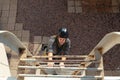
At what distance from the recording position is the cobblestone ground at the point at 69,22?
6.17m

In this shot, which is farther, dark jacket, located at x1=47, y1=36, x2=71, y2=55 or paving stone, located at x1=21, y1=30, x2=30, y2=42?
paving stone, located at x1=21, y1=30, x2=30, y2=42

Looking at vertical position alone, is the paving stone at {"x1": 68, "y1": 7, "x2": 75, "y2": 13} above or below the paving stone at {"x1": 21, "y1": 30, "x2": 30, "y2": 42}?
above

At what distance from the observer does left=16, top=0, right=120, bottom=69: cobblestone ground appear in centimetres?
617

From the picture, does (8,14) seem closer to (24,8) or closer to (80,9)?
(24,8)

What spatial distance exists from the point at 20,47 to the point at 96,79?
3.29 ft

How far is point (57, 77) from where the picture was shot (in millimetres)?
3133

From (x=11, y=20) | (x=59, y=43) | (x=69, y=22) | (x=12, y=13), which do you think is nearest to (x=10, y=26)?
(x=11, y=20)

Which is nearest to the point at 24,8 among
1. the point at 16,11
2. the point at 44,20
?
the point at 16,11

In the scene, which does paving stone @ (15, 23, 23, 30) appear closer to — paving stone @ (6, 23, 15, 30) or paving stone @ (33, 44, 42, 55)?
paving stone @ (6, 23, 15, 30)

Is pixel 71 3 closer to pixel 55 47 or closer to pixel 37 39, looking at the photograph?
pixel 37 39

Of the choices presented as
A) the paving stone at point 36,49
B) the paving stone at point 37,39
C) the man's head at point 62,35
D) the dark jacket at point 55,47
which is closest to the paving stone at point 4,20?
the paving stone at point 37,39

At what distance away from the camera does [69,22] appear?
6418 mm

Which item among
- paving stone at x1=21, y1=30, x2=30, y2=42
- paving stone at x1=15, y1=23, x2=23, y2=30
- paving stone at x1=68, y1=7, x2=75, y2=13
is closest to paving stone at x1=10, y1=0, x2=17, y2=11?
paving stone at x1=15, y1=23, x2=23, y2=30

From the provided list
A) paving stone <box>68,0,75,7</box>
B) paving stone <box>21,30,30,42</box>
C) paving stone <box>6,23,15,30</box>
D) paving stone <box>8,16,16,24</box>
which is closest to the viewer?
paving stone <box>21,30,30,42</box>
